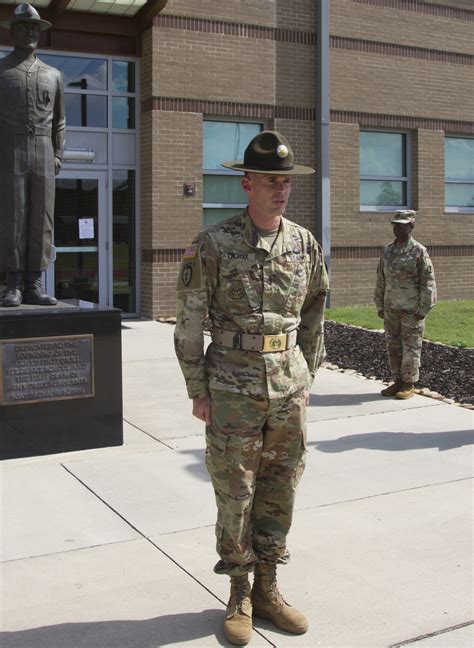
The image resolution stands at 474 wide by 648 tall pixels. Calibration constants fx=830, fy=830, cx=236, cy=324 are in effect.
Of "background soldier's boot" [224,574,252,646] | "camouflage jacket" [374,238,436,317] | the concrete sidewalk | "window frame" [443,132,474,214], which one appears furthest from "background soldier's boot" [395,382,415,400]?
"window frame" [443,132,474,214]

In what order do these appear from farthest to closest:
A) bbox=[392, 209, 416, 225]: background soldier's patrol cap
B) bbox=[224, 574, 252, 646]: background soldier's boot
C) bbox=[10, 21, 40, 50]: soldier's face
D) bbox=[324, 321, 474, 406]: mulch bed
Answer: bbox=[324, 321, 474, 406]: mulch bed → bbox=[392, 209, 416, 225]: background soldier's patrol cap → bbox=[10, 21, 40, 50]: soldier's face → bbox=[224, 574, 252, 646]: background soldier's boot

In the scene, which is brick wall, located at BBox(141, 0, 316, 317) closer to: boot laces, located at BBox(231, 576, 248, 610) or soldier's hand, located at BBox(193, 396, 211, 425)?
soldier's hand, located at BBox(193, 396, 211, 425)

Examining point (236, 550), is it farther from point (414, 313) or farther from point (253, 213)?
point (414, 313)

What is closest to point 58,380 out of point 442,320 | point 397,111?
point 442,320

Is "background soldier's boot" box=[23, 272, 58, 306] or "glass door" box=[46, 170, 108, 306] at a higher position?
"glass door" box=[46, 170, 108, 306]

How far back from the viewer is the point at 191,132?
15328mm

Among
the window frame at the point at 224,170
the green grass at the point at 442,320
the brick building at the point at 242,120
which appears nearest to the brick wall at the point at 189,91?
the brick building at the point at 242,120

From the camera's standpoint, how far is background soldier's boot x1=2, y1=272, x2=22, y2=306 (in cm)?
709

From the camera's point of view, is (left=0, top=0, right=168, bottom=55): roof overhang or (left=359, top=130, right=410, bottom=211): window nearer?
(left=0, top=0, right=168, bottom=55): roof overhang

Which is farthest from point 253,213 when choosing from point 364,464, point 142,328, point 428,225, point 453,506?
point 428,225

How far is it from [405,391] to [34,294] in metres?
4.03

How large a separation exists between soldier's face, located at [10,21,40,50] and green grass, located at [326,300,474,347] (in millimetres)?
7333

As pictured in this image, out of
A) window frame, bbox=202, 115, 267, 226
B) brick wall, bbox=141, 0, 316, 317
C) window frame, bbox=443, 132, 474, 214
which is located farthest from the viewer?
window frame, bbox=443, 132, 474, 214

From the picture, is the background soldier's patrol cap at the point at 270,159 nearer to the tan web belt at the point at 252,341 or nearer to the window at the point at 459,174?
the tan web belt at the point at 252,341
